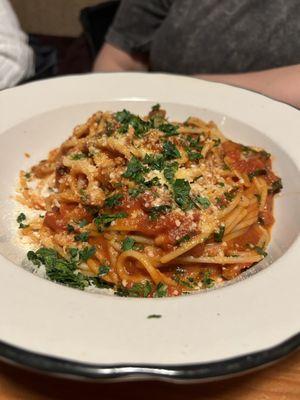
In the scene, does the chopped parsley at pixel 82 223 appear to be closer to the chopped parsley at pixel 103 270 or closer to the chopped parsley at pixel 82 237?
the chopped parsley at pixel 82 237

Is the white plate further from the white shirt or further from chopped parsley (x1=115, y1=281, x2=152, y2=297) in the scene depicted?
the white shirt

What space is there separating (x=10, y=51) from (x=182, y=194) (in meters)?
1.12

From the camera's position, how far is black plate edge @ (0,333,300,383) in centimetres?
90

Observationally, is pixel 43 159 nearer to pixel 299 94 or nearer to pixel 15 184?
pixel 15 184

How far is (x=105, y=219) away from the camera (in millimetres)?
1414

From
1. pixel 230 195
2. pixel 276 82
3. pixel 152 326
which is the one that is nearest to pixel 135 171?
pixel 230 195

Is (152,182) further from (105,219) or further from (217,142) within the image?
(217,142)

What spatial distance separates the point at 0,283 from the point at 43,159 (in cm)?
82

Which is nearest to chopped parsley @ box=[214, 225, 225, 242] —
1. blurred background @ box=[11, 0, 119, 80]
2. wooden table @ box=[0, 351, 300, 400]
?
wooden table @ box=[0, 351, 300, 400]

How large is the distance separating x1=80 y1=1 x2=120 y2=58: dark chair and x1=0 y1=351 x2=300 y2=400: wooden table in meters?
2.09

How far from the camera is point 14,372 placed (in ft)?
3.54

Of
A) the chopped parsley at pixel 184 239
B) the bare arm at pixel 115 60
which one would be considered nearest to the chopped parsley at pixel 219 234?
the chopped parsley at pixel 184 239

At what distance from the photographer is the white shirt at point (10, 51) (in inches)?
81.5

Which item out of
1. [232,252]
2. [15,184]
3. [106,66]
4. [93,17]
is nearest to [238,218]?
[232,252]
